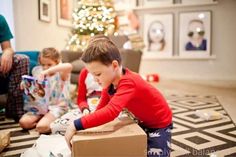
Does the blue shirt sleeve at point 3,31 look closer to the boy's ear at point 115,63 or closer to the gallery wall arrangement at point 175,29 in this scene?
the boy's ear at point 115,63

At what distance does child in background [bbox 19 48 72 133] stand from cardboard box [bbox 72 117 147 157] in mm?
839

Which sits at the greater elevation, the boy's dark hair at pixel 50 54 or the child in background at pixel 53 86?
the boy's dark hair at pixel 50 54

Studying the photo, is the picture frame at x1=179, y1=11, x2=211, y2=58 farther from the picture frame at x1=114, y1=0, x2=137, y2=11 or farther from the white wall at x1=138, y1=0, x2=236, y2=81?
the picture frame at x1=114, y1=0, x2=137, y2=11

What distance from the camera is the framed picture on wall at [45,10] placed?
3.38m

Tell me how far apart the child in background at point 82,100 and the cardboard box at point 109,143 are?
49 cm

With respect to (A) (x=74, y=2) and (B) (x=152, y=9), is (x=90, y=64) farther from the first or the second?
(B) (x=152, y=9)

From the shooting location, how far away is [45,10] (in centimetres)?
354

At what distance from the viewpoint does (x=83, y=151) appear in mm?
786

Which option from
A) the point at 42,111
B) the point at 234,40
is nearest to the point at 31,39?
the point at 42,111

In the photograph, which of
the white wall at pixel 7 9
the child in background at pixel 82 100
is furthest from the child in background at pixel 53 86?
the white wall at pixel 7 9

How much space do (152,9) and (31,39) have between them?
2465 millimetres

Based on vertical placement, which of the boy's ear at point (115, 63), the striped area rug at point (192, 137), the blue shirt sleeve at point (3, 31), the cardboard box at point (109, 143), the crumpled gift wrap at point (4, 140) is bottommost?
the striped area rug at point (192, 137)

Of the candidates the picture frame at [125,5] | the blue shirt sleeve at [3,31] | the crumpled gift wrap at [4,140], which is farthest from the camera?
the picture frame at [125,5]

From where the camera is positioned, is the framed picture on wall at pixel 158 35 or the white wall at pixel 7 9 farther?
the framed picture on wall at pixel 158 35
